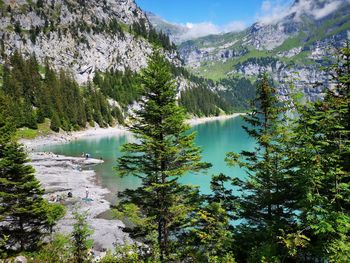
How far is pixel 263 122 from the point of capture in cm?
2089

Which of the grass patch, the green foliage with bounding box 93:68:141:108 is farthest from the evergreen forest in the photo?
the green foliage with bounding box 93:68:141:108

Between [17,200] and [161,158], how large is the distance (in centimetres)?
1262


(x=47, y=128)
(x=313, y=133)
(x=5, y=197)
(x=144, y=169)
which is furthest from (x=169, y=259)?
(x=47, y=128)

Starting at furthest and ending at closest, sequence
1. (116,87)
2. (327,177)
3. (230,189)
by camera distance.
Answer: (116,87), (230,189), (327,177)

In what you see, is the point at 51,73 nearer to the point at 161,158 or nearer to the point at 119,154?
the point at 119,154

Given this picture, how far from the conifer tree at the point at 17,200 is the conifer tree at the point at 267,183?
1508 cm

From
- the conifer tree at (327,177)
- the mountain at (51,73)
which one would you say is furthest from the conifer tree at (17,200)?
the mountain at (51,73)

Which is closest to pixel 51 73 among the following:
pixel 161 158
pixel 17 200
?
pixel 17 200

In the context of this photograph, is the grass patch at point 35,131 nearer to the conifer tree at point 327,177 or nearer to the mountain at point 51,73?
the mountain at point 51,73

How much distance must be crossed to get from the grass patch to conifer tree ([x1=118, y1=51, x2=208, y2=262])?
8811 centimetres

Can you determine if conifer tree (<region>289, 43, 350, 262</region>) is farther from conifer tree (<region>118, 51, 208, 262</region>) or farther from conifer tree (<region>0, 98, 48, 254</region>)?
conifer tree (<region>0, 98, 48, 254</region>)

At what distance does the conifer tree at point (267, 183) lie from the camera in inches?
721

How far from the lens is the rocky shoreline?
3416 centimetres

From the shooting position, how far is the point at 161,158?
61.3ft
